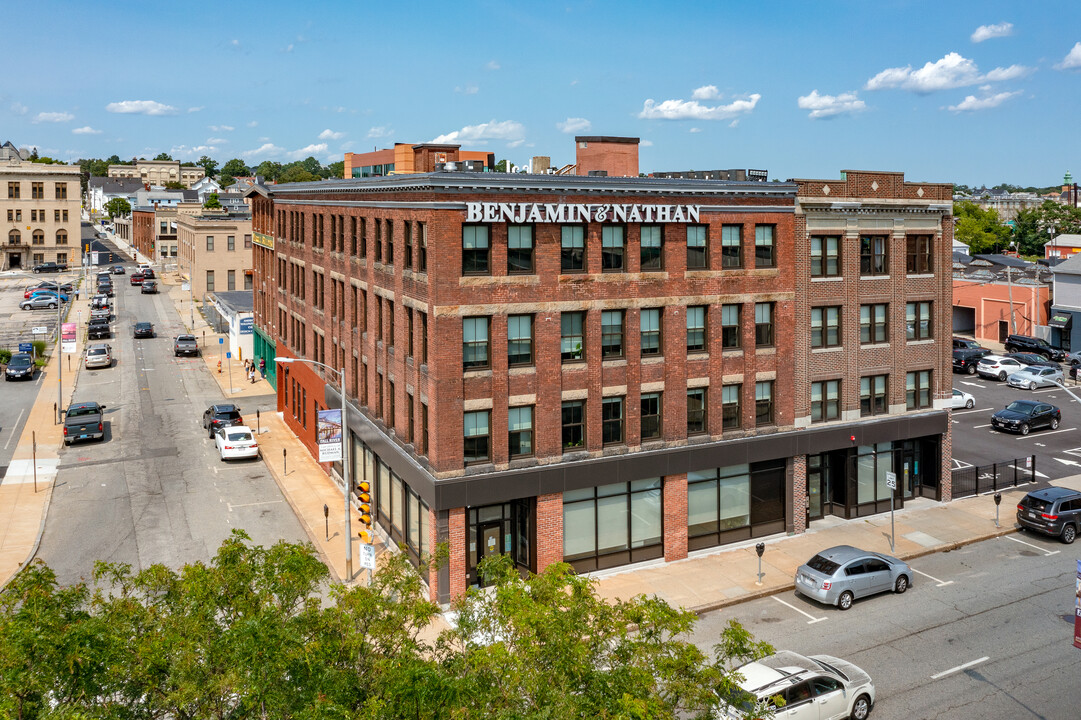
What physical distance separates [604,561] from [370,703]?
21.4 m

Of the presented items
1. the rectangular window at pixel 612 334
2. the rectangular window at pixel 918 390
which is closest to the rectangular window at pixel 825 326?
the rectangular window at pixel 918 390

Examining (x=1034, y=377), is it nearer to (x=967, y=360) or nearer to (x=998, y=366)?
(x=998, y=366)

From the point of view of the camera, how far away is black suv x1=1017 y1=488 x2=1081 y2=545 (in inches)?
1391

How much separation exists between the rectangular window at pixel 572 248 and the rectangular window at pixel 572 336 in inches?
65.0

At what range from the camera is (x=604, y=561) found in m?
32.4

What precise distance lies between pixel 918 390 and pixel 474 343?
70.2ft

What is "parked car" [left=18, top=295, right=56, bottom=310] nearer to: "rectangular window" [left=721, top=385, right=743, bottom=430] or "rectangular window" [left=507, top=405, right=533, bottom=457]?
"rectangular window" [left=507, top=405, right=533, bottom=457]

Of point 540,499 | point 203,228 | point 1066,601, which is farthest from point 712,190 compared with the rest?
point 203,228

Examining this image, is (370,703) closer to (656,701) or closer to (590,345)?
(656,701)

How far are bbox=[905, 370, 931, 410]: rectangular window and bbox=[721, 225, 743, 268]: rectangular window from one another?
1069cm

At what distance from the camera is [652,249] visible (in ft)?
108

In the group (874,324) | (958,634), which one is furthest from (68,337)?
(958,634)

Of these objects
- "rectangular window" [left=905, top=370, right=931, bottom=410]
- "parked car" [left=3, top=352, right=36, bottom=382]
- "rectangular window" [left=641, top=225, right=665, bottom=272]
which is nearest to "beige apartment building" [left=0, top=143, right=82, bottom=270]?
"parked car" [left=3, top=352, right=36, bottom=382]

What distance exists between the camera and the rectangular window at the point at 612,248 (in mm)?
32000
